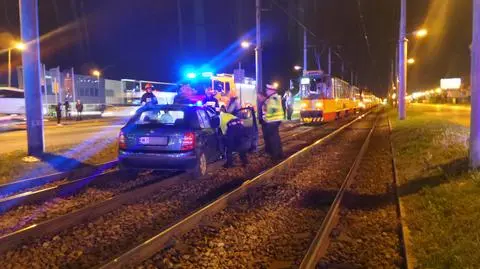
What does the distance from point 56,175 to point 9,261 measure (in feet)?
18.3

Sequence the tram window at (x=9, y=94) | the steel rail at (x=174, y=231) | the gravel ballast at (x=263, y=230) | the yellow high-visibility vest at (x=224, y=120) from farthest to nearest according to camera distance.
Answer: the tram window at (x=9, y=94), the yellow high-visibility vest at (x=224, y=120), the gravel ballast at (x=263, y=230), the steel rail at (x=174, y=231)

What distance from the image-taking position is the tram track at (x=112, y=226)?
5.85m

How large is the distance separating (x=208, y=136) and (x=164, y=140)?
1.40 meters

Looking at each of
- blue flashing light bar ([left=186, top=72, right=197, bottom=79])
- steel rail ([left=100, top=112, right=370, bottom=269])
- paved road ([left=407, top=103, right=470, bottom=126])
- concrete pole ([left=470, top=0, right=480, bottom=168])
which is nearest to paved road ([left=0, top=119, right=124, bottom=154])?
blue flashing light bar ([left=186, top=72, right=197, bottom=79])

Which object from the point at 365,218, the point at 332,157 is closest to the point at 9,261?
the point at 365,218

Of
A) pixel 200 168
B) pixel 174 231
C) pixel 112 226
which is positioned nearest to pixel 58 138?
pixel 200 168

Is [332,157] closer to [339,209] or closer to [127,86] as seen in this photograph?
[339,209]

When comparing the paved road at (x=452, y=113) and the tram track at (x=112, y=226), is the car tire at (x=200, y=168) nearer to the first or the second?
the tram track at (x=112, y=226)

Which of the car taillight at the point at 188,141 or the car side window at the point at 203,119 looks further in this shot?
the car side window at the point at 203,119

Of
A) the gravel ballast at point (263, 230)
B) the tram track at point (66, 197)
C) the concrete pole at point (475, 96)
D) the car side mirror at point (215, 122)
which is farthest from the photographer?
the car side mirror at point (215, 122)

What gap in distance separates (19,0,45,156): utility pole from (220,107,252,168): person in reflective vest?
193 inches

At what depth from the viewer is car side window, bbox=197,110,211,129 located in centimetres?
1070

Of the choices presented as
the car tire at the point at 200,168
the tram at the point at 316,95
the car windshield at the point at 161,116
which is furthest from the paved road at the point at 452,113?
the car windshield at the point at 161,116

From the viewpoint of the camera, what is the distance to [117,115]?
45625mm
